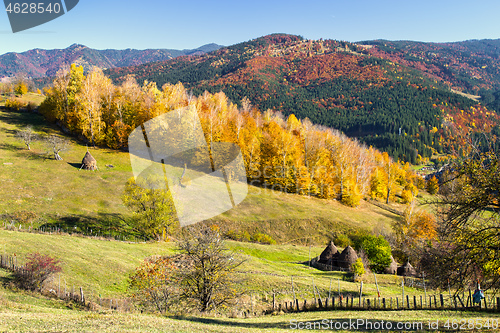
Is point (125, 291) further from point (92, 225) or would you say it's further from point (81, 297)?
point (92, 225)

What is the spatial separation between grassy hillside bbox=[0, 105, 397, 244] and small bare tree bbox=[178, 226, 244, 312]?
25205 mm

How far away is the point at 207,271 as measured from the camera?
713 inches

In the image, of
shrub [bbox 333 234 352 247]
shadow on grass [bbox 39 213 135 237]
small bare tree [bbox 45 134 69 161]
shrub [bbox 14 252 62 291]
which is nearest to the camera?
shrub [bbox 14 252 62 291]

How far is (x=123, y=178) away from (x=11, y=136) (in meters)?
28.7

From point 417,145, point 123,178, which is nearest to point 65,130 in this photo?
point 123,178

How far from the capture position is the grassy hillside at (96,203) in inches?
1565

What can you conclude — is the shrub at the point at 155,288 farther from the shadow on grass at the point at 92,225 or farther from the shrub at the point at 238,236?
the shrub at the point at 238,236

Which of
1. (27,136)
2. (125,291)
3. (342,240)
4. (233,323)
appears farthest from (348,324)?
(27,136)

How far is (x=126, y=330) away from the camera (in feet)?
34.9

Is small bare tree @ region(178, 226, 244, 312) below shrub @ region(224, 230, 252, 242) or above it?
above

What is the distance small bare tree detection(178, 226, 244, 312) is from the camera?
18016mm

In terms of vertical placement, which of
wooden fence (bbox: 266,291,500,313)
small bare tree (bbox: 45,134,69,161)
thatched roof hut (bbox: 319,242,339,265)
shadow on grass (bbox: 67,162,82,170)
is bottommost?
thatched roof hut (bbox: 319,242,339,265)

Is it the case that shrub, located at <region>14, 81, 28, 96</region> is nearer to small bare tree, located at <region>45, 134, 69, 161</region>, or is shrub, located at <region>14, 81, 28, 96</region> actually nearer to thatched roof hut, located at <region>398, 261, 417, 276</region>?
small bare tree, located at <region>45, 134, 69, 161</region>

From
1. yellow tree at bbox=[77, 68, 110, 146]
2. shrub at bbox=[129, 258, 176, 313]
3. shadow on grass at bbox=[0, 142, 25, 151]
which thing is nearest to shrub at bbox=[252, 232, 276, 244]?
shrub at bbox=[129, 258, 176, 313]
